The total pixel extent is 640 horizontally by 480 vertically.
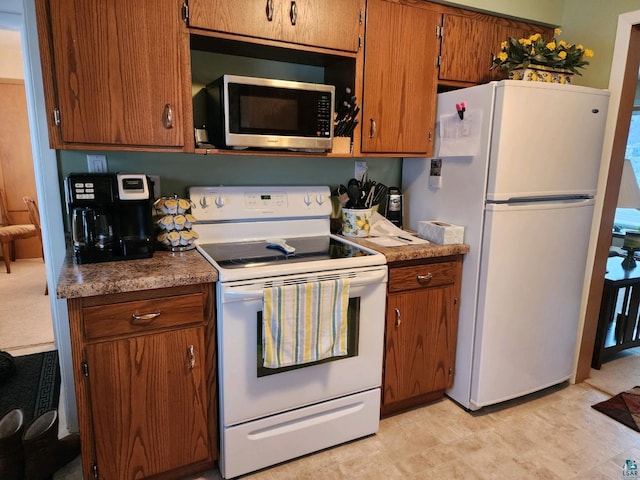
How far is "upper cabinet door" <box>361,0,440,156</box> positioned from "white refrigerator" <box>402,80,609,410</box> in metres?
0.13

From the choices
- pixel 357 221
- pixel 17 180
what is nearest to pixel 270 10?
pixel 357 221

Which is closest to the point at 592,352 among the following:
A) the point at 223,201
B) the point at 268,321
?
the point at 268,321

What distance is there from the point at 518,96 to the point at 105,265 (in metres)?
1.92

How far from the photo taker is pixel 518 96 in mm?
1900

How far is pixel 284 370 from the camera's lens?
67.4 inches

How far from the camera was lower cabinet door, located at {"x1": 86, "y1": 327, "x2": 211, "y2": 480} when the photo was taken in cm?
148

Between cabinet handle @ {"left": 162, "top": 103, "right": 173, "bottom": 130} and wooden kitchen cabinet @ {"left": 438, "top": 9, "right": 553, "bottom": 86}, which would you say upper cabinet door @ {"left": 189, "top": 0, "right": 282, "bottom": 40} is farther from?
wooden kitchen cabinet @ {"left": 438, "top": 9, "right": 553, "bottom": 86}

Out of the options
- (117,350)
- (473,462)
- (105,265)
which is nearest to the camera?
(117,350)

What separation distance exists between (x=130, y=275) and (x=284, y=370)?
0.71m

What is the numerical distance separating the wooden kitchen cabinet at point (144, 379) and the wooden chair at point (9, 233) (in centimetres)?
406

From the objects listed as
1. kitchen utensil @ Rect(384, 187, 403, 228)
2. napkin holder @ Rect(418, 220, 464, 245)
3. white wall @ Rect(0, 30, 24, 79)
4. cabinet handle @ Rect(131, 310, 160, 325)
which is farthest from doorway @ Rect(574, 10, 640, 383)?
white wall @ Rect(0, 30, 24, 79)

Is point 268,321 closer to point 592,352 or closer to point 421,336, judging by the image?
point 421,336

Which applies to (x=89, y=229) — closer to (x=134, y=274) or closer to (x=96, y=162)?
(x=134, y=274)

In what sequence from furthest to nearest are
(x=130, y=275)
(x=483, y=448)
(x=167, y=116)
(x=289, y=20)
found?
(x=483, y=448), (x=289, y=20), (x=167, y=116), (x=130, y=275)
